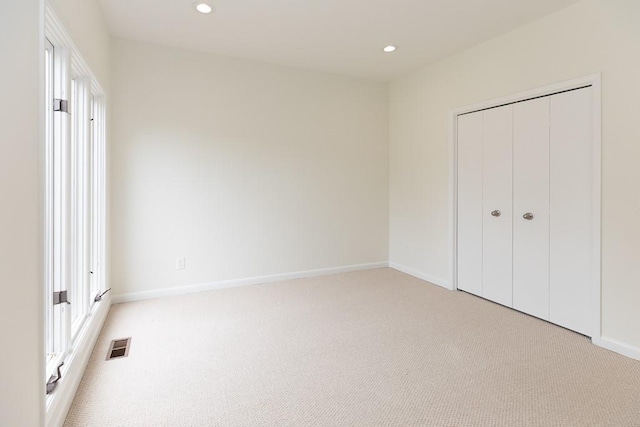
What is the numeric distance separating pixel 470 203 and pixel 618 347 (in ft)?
5.74

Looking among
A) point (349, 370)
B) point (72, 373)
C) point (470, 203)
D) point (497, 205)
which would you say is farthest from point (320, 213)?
point (72, 373)

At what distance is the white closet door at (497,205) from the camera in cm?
336

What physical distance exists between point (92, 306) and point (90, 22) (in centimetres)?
213

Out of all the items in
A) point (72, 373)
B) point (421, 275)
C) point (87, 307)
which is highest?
point (87, 307)

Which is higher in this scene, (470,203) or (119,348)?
(470,203)

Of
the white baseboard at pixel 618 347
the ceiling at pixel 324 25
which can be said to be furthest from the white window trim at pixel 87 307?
the white baseboard at pixel 618 347

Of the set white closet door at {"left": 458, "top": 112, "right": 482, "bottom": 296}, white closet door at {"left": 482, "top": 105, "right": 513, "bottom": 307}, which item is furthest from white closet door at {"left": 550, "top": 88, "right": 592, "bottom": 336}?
white closet door at {"left": 458, "top": 112, "right": 482, "bottom": 296}

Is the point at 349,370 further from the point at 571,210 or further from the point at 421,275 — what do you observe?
the point at 421,275

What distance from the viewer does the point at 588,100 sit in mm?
2693

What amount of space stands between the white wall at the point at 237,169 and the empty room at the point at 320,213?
0.09 ft

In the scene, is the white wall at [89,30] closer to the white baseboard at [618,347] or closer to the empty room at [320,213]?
the empty room at [320,213]

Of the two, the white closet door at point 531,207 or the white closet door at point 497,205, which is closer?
the white closet door at point 531,207
